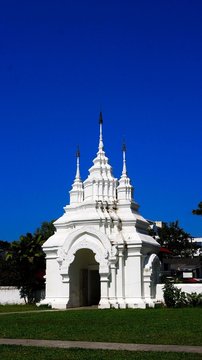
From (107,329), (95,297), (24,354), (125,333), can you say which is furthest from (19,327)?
(95,297)

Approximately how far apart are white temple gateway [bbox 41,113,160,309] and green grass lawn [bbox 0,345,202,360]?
18.2 metres

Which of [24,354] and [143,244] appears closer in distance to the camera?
[24,354]

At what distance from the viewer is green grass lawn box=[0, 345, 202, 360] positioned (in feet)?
38.1

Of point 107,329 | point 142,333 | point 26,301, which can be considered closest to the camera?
point 142,333

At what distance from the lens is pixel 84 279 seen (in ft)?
115

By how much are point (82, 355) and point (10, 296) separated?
28.6 m

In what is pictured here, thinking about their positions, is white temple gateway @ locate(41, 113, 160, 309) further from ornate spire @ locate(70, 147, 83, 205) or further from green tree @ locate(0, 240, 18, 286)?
green tree @ locate(0, 240, 18, 286)

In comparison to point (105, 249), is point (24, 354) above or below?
below

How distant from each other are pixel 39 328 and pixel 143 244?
14894 millimetres

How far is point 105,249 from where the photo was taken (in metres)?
31.6

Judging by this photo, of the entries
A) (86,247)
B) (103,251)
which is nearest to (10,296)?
(86,247)

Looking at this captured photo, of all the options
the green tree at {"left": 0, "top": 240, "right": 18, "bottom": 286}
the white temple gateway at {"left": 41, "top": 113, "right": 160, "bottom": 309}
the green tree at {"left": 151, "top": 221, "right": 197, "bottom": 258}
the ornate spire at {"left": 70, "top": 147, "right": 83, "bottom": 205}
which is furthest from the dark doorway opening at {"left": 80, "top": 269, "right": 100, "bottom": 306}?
the green tree at {"left": 151, "top": 221, "right": 197, "bottom": 258}

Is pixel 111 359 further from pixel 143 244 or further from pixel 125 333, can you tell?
pixel 143 244

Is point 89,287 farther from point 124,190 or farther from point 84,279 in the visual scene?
point 124,190
